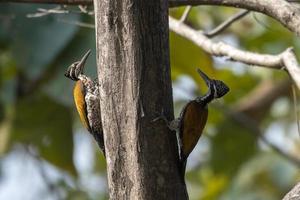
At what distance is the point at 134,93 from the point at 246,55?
631 millimetres

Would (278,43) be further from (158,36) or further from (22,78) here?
(158,36)

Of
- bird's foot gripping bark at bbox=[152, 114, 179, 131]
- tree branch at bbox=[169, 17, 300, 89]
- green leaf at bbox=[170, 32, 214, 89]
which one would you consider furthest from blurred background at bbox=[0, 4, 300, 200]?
bird's foot gripping bark at bbox=[152, 114, 179, 131]

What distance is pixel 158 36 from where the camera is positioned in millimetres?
1990

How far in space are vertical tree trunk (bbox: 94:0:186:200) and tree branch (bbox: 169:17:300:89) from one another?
424 millimetres

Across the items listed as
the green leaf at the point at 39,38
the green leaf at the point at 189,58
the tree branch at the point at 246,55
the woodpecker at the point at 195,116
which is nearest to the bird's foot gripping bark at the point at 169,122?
the woodpecker at the point at 195,116

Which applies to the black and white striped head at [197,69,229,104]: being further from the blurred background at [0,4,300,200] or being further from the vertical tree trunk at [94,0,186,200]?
the blurred background at [0,4,300,200]

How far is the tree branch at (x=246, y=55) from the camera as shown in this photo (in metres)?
2.34

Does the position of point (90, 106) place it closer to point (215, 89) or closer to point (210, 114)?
point (215, 89)

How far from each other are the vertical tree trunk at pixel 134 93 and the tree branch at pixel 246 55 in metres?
0.42

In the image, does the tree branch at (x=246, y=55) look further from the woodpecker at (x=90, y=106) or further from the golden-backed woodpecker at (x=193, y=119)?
the woodpecker at (x=90, y=106)

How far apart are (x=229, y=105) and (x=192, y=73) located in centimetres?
101

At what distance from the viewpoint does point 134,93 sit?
199 cm

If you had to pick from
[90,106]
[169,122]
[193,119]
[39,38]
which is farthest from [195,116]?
[39,38]

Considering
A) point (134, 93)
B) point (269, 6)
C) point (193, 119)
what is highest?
point (269, 6)
